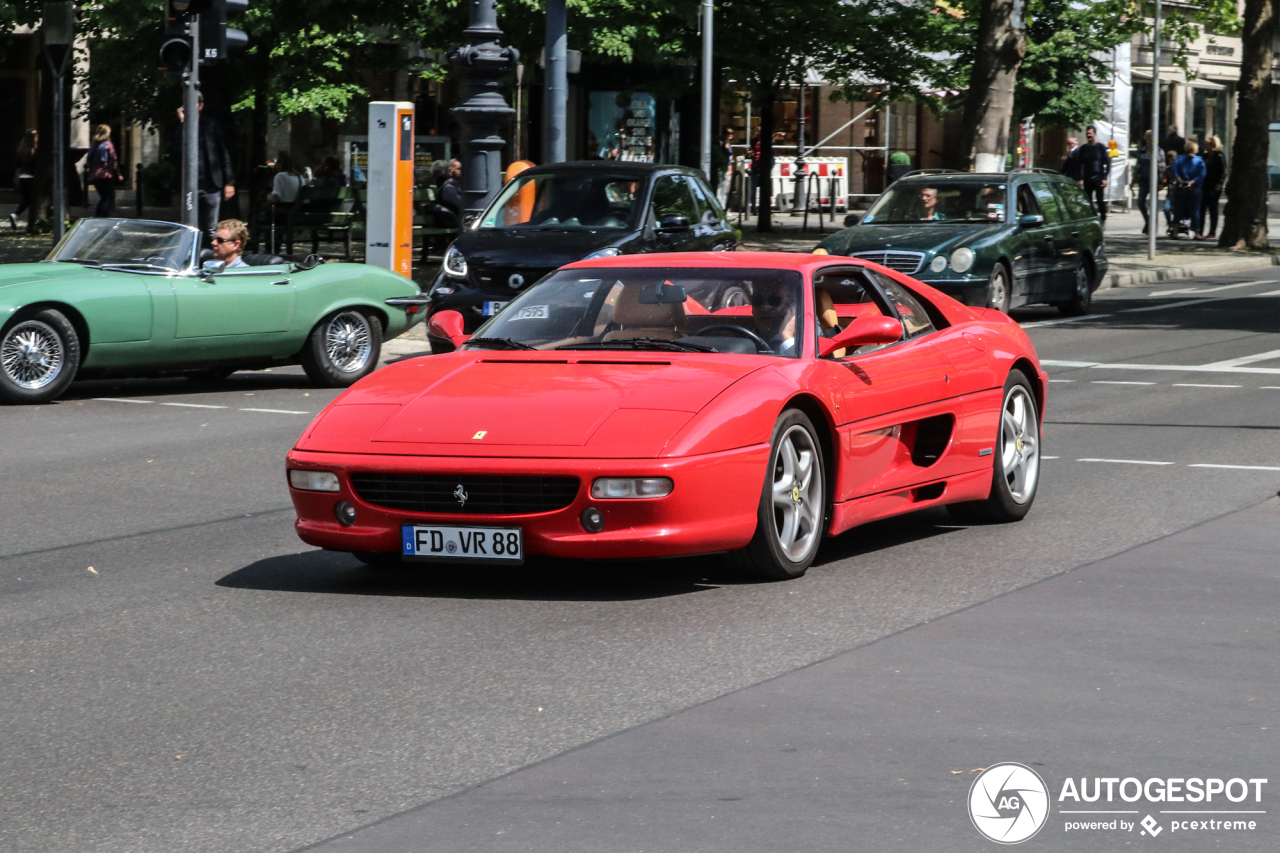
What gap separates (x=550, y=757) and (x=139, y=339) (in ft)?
31.7

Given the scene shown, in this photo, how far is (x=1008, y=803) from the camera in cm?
470

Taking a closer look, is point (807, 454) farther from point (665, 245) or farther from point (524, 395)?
point (665, 245)

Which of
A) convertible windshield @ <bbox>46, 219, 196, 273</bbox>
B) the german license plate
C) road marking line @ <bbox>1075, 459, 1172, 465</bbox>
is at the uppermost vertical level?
convertible windshield @ <bbox>46, 219, 196, 273</bbox>

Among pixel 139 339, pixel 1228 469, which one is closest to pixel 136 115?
pixel 139 339

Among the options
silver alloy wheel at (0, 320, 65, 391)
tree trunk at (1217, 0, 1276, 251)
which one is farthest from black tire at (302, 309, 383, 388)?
tree trunk at (1217, 0, 1276, 251)

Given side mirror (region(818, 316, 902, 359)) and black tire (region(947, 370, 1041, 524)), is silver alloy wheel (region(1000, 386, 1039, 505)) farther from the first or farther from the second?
side mirror (region(818, 316, 902, 359))

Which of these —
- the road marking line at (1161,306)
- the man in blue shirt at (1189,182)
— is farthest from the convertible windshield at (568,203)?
the man in blue shirt at (1189,182)

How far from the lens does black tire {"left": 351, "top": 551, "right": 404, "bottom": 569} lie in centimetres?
775

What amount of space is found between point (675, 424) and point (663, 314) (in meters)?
1.17

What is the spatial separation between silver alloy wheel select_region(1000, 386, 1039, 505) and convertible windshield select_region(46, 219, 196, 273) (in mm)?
7299

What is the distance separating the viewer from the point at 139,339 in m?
14.1

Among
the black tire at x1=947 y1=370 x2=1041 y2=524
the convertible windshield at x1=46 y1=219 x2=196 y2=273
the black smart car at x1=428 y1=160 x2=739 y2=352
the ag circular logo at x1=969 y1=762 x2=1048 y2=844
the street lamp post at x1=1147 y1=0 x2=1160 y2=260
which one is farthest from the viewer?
the street lamp post at x1=1147 y1=0 x2=1160 y2=260

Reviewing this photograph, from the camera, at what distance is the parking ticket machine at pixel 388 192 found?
19953 mm

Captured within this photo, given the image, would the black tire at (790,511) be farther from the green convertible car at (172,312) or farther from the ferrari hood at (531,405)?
the green convertible car at (172,312)
